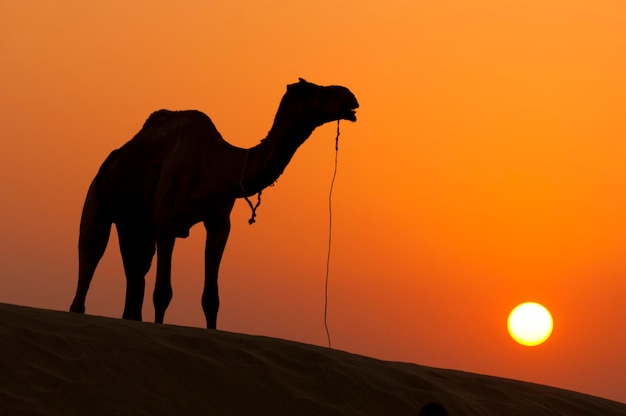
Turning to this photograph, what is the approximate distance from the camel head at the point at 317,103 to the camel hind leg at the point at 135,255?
11.0ft

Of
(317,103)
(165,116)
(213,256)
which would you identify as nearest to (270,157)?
(317,103)

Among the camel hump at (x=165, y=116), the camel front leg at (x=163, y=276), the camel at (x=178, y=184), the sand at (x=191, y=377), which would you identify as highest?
the camel hump at (x=165, y=116)

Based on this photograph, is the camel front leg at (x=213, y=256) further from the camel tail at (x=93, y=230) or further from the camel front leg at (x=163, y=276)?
the camel tail at (x=93, y=230)

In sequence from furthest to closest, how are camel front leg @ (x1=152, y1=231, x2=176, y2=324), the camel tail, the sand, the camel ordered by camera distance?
the camel tail
camel front leg @ (x1=152, y1=231, x2=176, y2=324)
the camel
the sand

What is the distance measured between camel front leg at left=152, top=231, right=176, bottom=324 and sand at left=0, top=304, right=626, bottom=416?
1.79 metres

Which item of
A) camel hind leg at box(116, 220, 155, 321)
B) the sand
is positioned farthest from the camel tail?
the sand

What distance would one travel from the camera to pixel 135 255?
16891mm

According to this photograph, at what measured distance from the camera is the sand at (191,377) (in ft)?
33.5

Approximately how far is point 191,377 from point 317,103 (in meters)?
4.09

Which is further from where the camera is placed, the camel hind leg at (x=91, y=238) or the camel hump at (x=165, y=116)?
the camel hind leg at (x=91, y=238)

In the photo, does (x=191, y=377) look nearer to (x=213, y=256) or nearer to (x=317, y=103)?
(x=213, y=256)

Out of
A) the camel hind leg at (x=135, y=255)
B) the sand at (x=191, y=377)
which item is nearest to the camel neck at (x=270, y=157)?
the sand at (x=191, y=377)

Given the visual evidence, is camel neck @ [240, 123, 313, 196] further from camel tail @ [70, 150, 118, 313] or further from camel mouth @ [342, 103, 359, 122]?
camel tail @ [70, 150, 118, 313]

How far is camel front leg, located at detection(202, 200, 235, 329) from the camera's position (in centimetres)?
1486
